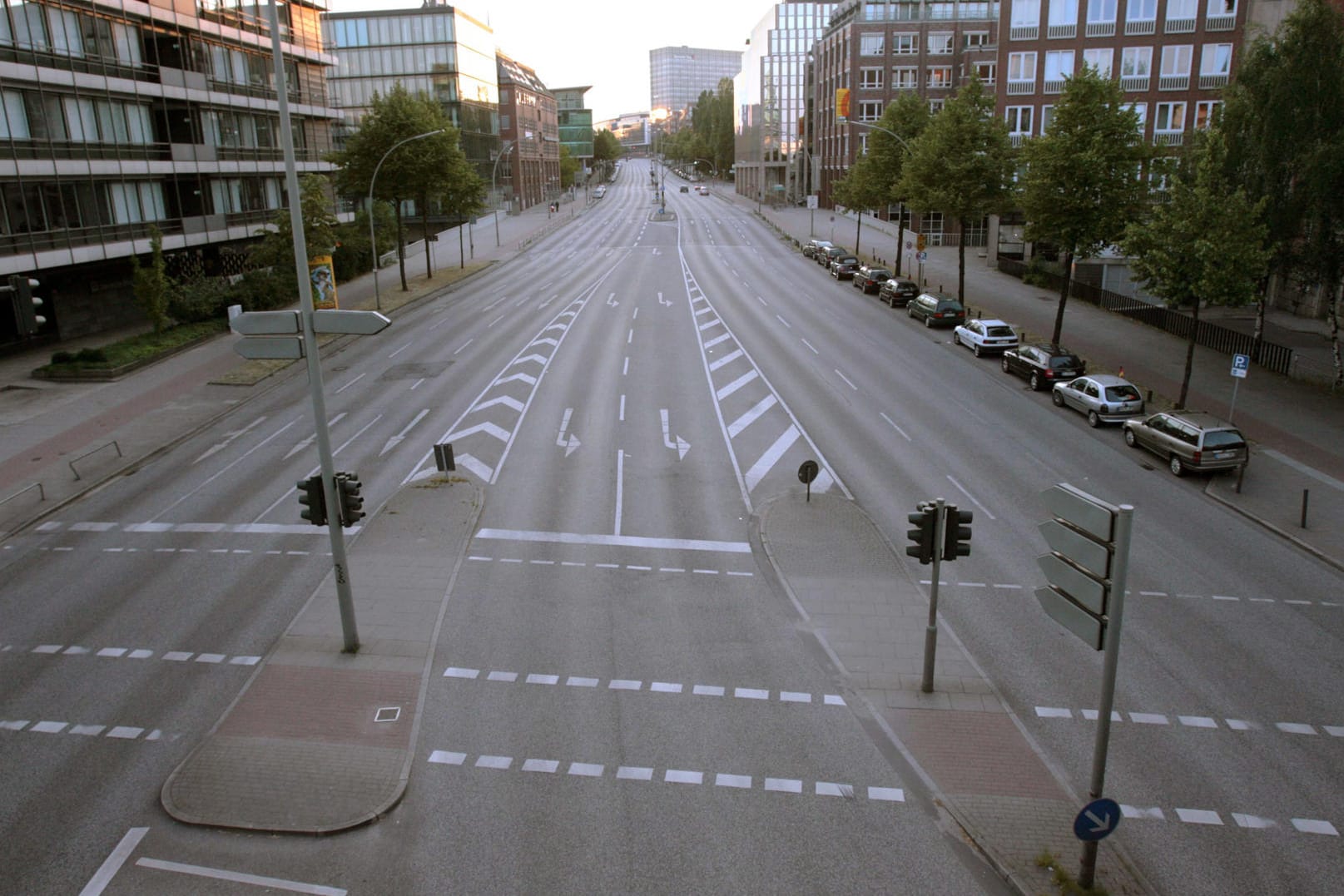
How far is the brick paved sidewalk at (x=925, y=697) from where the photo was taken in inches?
421

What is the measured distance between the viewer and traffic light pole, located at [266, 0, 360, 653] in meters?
13.8

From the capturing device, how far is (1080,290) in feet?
165

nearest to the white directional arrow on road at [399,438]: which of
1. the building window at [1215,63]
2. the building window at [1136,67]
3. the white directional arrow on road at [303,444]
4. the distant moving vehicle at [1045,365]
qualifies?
the white directional arrow on road at [303,444]

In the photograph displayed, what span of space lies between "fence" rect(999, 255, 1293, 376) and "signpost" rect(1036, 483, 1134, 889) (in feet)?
71.5

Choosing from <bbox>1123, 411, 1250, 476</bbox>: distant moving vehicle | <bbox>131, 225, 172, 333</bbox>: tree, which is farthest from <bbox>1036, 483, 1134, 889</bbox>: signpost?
<bbox>131, 225, 172, 333</bbox>: tree

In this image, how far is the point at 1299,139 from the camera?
29594 millimetres

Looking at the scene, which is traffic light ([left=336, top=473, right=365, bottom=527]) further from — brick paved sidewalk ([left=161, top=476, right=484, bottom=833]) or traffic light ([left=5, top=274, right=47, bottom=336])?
traffic light ([left=5, top=274, right=47, bottom=336])

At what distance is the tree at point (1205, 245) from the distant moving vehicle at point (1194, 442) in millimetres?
4305

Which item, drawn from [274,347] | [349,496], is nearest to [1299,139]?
[349,496]

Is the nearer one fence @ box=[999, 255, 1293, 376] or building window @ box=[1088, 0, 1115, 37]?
fence @ box=[999, 255, 1293, 376]

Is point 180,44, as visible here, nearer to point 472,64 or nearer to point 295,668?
point 295,668

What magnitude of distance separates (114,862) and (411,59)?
104 meters

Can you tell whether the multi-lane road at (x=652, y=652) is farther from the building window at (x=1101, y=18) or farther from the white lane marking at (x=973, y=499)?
the building window at (x=1101, y=18)

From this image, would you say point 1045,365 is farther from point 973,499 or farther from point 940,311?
point 973,499
